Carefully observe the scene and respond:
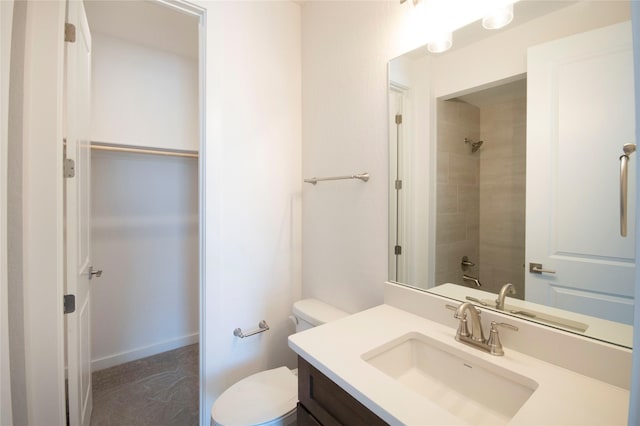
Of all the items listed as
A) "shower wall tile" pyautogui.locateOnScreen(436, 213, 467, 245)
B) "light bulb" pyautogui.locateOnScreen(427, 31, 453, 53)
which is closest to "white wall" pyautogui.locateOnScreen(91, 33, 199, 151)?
"light bulb" pyautogui.locateOnScreen(427, 31, 453, 53)

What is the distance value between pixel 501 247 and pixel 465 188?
256 mm

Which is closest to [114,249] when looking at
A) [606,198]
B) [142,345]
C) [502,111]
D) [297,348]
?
[142,345]

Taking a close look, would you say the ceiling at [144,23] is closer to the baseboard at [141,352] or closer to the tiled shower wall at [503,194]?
the tiled shower wall at [503,194]

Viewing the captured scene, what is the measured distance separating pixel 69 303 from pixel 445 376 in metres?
1.52

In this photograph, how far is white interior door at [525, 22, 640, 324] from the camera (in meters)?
0.74

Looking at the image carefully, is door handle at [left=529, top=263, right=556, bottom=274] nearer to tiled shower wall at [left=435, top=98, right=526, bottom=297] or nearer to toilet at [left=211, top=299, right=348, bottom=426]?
tiled shower wall at [left=435, top=98, right=526, bottom=297]

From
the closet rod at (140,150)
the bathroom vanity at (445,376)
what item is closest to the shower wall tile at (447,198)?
the bathroom vanity at (445,376)

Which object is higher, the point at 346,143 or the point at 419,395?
the point at 346,143

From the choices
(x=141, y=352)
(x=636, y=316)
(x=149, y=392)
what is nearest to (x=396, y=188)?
(x=636, y=316)

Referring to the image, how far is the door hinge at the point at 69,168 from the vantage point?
118 cm

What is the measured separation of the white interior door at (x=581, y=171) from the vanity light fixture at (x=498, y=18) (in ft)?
0.49

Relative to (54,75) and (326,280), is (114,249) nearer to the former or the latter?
(54,75)

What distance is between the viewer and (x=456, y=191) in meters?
1.12

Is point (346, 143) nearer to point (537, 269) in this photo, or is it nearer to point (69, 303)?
point (537, 269)
